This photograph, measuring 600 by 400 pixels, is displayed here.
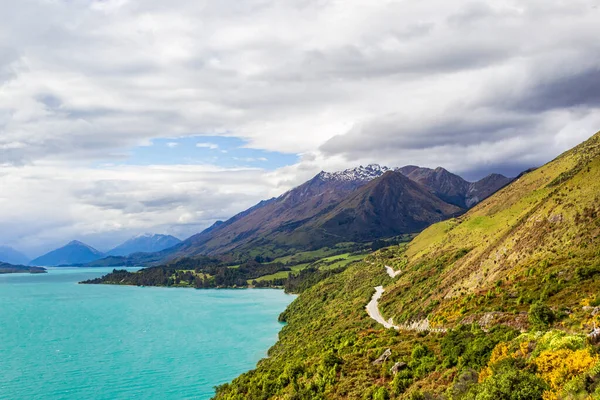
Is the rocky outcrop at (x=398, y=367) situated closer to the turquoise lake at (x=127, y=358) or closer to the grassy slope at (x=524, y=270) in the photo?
the grassy slope at (x=524, y=270)

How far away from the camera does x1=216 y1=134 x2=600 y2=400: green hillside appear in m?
32.9

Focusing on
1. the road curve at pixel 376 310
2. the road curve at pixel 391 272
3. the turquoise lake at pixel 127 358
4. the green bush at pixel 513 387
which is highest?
the green bush at pixel 513 387

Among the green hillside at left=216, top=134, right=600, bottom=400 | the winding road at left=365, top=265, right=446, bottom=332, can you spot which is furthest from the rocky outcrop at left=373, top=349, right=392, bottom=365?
the winding road at left=365, top=265, right=446, bottom=332

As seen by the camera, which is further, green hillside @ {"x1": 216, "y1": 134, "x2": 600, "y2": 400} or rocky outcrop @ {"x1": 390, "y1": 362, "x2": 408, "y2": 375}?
rocky outcrop @ {"x1": 390, "y1": 362, "x2": 408, "y2": 375}

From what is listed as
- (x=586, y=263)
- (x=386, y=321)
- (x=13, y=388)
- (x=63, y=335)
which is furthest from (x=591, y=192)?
(x=63, y=335)

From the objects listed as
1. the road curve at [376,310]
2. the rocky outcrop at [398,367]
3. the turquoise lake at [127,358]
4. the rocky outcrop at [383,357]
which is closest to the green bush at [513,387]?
the rocky outcrop at [398,367]

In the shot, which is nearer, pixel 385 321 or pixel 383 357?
pixel 383 357

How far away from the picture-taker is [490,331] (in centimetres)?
5053

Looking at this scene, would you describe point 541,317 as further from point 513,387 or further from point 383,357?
point 383,357

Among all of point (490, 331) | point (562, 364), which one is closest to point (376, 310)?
point (490, 331)

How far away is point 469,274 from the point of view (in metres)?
89.2

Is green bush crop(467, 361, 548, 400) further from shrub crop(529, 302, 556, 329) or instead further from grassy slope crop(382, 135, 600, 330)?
shrub crop(529, 302, 556, 329)

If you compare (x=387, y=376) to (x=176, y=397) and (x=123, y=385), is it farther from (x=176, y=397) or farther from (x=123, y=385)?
(x=123, y=385)

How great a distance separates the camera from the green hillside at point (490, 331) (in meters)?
32.9
